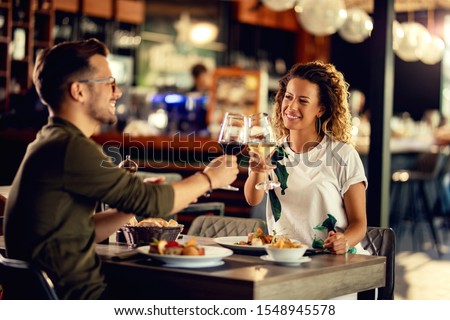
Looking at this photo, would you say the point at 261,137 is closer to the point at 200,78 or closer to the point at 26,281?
the point at 26,281

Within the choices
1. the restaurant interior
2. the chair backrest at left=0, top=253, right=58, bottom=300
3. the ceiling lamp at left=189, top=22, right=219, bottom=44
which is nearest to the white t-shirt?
the restaurant interior

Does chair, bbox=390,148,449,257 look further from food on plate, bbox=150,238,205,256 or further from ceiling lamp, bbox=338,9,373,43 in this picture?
food on plate, bbox=150,238,205,256

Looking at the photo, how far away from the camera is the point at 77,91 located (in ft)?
7.48

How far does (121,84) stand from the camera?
10.1 m

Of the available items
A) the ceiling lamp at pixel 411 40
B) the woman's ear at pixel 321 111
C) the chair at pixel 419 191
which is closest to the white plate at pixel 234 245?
the woman's ear at pixel 321 111

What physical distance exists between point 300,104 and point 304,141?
168 millimetres

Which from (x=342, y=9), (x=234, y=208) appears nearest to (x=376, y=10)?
(x=342, y=9)

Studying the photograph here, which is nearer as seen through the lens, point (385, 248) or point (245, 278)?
point (245, 278)

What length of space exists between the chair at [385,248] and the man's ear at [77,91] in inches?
56.9

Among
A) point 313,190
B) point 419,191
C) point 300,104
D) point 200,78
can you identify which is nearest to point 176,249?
point 313,190

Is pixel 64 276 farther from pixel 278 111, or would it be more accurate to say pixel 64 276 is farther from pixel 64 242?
pixel 278 111

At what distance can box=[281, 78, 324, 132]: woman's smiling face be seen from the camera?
121 inches

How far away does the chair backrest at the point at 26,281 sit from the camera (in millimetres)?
2102
